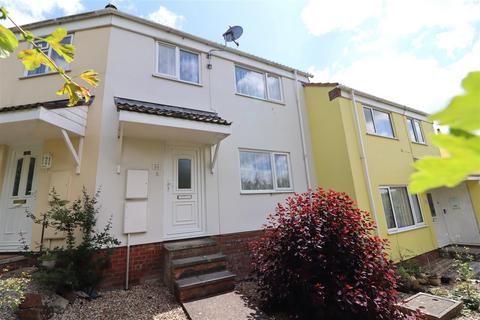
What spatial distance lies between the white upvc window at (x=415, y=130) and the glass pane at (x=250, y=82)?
8.20m

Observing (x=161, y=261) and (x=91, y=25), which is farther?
(x=91, y=25)

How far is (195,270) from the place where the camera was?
6031mm

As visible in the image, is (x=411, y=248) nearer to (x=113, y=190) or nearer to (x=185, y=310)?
(x=185, y=310)

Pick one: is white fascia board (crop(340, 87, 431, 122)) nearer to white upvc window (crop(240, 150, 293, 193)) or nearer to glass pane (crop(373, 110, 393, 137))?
glass pane (crop(373, 110, 393, 137))

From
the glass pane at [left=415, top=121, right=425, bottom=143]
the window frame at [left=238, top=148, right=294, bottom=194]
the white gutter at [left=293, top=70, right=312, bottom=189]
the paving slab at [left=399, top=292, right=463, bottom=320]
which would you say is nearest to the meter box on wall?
the window frame at [left=238, top=148, right=294, bottom=194]

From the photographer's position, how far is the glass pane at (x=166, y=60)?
8195mm

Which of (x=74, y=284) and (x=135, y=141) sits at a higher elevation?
(x=135, y=141)

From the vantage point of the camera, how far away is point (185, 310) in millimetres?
4992

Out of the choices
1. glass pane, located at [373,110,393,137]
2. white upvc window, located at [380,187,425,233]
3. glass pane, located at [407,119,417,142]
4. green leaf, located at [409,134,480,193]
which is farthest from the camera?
glass pane, located at [407,119,417,142]

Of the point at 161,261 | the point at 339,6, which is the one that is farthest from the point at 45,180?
the point at 339,6

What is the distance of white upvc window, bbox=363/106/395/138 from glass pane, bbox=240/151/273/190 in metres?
4.85

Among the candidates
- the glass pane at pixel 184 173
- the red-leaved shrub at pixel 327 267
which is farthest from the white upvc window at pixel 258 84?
the red-leaved shrub at pixel 327 267

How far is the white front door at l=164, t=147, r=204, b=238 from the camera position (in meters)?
7.11

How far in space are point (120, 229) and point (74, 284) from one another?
4.84 ft
